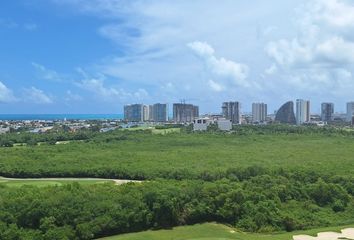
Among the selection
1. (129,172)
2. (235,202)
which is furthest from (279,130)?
(235,202)

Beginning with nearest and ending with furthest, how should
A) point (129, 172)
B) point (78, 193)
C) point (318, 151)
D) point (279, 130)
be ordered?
point (78, 193), point (129, 172), point (318, 151), point (279, 130)

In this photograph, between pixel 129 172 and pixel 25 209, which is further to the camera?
pixel 129 172

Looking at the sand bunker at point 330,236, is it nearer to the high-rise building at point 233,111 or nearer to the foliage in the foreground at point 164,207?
the foliage in the foreground at point 164,207

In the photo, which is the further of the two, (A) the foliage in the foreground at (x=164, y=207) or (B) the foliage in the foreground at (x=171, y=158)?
(B) the foliage in the foreground at (x=171, y=158)

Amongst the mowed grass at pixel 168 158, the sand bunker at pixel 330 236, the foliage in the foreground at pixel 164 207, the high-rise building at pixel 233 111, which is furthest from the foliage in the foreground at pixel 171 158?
the high-rise building at pixel 233 111

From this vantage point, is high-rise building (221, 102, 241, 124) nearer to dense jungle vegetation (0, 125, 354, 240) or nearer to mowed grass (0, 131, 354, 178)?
mowed grass (0, 131, 354, 178)

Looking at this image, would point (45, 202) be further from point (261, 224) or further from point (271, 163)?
point (271, 163)

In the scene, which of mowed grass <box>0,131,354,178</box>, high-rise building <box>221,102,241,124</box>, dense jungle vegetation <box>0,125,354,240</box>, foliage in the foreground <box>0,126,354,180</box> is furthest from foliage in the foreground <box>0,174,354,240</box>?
high-rise building <box>221,102,241,124</box>
